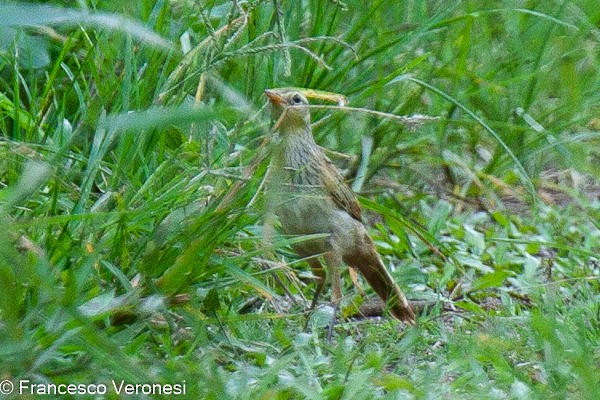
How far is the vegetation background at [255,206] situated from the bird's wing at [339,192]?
19 centimetres

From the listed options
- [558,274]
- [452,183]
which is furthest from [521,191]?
[558,274]

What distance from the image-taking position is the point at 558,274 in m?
5.42

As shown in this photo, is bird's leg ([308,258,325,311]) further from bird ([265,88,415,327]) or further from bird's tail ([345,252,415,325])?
bird's tail ([345,252,415,325])

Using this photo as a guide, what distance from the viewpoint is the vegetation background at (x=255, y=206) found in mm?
3084

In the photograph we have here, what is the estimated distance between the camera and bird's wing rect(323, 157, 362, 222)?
4.79m

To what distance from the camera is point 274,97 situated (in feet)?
14.9

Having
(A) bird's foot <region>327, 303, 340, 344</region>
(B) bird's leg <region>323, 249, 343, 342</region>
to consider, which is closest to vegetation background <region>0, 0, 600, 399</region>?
(A) bird's foot <region>327, 303, 340, 344</region>

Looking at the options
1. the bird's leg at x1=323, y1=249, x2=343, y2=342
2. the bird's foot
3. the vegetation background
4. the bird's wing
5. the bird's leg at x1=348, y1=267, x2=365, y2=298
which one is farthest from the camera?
the bird's leg at x1=348, y1=267, x2=365, y2=298

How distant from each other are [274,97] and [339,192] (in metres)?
0.53

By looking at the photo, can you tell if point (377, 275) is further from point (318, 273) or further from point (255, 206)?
point (255, 206)

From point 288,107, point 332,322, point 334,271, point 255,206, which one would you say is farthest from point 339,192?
point 255,206

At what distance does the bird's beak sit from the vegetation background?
6 centimetres

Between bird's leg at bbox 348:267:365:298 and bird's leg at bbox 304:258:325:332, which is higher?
bird's leg at bbox 304:258:325:332

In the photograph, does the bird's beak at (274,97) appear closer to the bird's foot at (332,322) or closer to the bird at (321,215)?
the bird at (321,215)
